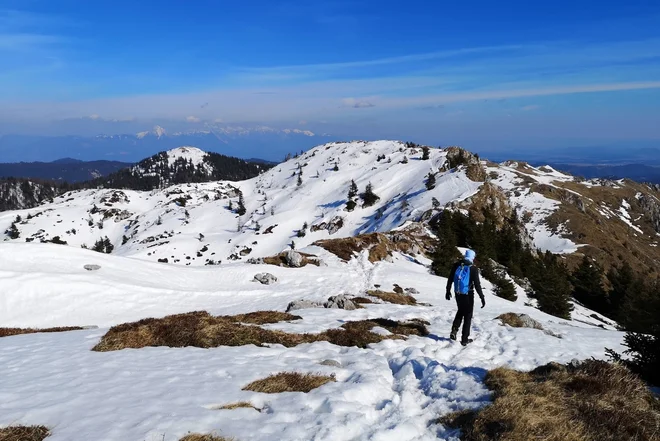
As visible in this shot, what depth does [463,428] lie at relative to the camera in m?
7.04

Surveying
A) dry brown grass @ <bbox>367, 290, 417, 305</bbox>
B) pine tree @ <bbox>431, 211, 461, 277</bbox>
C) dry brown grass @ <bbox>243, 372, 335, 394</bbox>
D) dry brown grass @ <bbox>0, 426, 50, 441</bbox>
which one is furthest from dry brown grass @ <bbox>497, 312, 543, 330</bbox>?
pine tree @ <bbox>431, 211, 461, 277</bbox>

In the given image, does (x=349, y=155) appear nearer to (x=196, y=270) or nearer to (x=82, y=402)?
(x=196, y=270)

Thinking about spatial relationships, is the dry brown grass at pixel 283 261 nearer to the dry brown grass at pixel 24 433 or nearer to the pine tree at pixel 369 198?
the dry brown grass at pixel 24 433

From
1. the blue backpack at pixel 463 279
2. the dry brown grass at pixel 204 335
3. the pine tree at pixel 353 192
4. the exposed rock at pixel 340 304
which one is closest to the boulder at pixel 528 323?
the dry brown grass at pixel 204 335

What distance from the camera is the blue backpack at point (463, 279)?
47.2 feet

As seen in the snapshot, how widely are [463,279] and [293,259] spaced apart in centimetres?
2618

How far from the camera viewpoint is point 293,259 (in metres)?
39.0

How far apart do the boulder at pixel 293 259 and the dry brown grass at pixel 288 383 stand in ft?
94.7

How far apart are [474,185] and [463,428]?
78.0 m

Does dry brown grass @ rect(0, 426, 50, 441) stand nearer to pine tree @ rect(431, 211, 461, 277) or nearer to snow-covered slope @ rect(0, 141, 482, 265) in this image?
pine tree @ rect(431, 211, 461, 277)

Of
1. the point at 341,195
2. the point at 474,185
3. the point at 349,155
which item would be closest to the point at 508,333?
the point at 474,185

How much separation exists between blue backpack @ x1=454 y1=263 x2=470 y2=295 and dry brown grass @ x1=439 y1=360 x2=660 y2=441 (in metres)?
5.56

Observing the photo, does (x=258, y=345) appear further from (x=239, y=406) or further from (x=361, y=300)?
(x=361, y=300)

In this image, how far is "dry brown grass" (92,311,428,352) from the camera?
1320 centimetres
